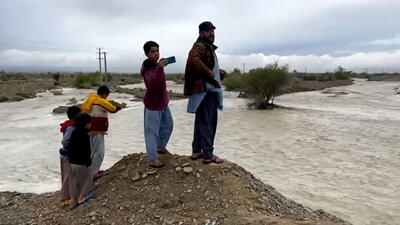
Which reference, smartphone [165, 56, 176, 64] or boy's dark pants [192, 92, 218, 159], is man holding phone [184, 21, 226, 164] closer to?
boy's dark pants [192, 92, 218, 159]

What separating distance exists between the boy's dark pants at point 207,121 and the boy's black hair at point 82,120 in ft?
4.22

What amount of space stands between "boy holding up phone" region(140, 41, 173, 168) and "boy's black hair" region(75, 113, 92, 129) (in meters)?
0.68

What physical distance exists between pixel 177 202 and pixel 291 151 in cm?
842

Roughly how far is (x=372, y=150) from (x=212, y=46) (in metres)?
9.28

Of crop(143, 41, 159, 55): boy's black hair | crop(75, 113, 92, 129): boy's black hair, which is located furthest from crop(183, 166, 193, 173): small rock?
crop(143, 41, 159, 55): boy's black hair

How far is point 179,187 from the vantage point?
15.8 ft

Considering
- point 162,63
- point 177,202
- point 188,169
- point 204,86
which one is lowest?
point 177,202

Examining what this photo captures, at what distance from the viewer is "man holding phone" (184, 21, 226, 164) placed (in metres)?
4.80

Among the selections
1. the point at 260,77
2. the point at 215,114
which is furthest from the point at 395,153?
the point at 260,77

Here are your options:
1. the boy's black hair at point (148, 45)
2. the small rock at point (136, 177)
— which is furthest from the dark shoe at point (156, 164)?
the boy's black hair at point (148, 45)

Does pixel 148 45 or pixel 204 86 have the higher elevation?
pixel 148 45

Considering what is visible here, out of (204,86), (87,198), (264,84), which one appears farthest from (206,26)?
(264,84)

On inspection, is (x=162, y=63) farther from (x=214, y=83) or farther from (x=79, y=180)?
(x=79, y=180)

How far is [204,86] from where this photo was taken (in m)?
4.88
